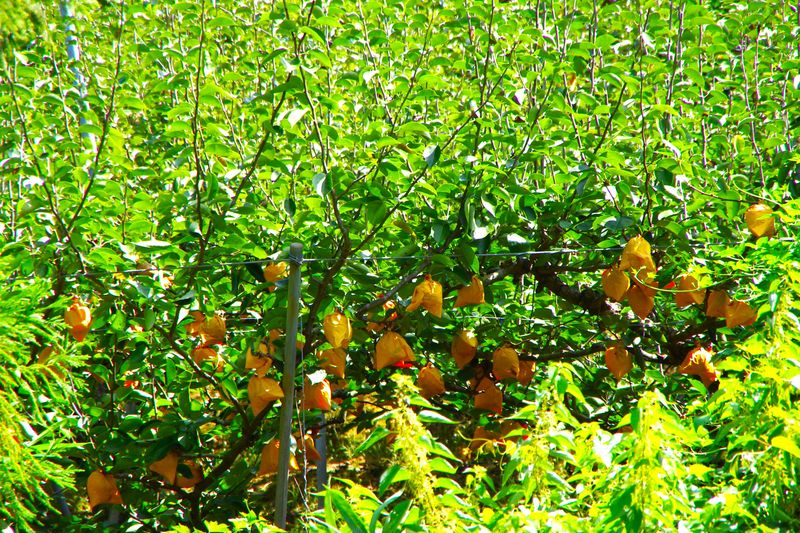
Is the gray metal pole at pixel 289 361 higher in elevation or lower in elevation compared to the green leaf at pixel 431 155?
lower

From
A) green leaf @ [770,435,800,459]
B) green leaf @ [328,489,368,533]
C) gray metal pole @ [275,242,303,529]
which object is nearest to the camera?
green leaf @ [770,435,800,459]

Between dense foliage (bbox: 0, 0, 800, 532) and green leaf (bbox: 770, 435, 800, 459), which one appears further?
dense foliage (bbox: 0, 0, 800, 532)

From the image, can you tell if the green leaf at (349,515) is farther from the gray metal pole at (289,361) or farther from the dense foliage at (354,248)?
the gray metal pole at (289,361)

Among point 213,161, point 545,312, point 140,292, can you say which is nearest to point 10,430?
point 140,292

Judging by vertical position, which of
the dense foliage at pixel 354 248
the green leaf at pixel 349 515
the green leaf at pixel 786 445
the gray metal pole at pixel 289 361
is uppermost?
the dense foliage at pixel 354 248

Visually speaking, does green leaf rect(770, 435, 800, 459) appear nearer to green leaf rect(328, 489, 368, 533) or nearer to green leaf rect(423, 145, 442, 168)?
green leaf rect(328, 489, 368, 533)

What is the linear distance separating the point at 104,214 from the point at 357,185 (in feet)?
2.24

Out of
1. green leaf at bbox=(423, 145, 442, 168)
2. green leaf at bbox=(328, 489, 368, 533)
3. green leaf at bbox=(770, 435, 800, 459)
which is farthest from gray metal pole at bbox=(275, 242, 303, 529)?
green leaf at bbox=(770, 435, 800, 459)

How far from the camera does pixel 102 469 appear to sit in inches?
78.8

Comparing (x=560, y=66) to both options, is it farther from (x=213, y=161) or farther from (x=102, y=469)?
A: (x=102, y=469)

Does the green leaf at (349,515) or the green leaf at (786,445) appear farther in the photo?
the green leaf at (349,515)

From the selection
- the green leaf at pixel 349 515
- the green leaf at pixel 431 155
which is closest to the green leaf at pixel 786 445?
the green leaf at pixel 349 515

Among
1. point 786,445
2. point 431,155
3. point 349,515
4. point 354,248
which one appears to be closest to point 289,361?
point 354,248

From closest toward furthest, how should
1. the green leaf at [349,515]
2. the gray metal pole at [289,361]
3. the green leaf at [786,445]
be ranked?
the green leaf at [786,445]
the green leaf at [349,515]
the gray metal pole at [289,361]
